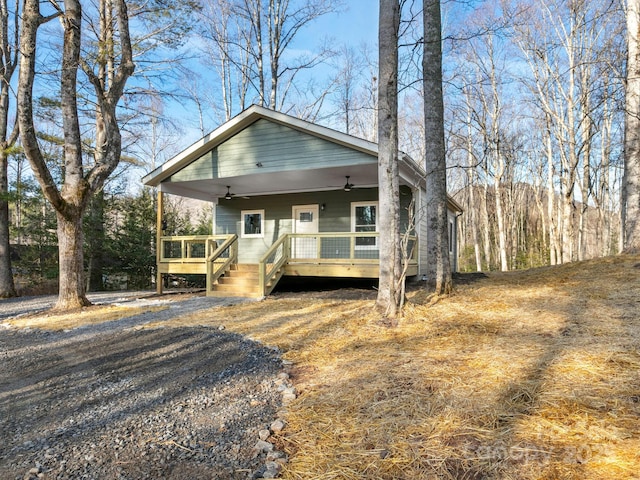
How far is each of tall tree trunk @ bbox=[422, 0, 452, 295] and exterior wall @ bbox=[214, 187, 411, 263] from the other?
4207 millimetres

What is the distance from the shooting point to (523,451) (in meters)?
1.74

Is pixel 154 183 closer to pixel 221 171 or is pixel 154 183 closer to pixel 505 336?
pixel 221 171

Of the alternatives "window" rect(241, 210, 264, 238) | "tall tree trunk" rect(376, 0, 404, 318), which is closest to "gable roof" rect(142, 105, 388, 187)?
"window" rect(241, 210, 264, 238)

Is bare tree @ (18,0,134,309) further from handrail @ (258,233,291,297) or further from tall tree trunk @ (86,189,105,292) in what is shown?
tall tree trunk @ (86,189,105,292)

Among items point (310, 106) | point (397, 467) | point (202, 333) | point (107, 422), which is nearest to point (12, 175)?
point (310, 106)

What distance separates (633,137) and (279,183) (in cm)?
902

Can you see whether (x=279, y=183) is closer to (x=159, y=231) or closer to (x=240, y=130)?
(x=240, y=130)

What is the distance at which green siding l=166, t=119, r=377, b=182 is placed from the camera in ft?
29.2

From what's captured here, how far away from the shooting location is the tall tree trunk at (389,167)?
4.61m

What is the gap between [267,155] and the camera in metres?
→ 9.73

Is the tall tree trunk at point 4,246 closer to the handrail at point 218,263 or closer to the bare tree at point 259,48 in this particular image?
the handrail at point 218,263

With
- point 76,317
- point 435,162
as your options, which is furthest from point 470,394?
point 76,317

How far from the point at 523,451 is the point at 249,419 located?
1588mm

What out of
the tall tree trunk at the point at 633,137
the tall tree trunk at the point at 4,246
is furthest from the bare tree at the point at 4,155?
the tall tree trunk at the point at 633,137
